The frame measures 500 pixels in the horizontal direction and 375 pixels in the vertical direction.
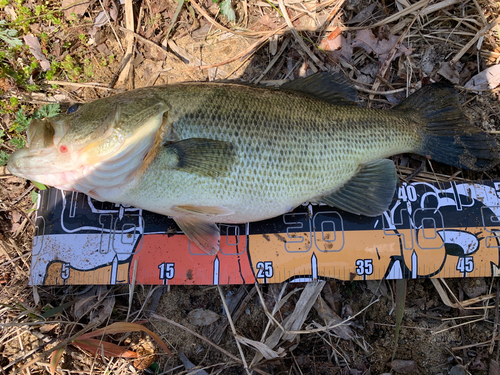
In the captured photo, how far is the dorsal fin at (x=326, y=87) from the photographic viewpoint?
2.73 metres

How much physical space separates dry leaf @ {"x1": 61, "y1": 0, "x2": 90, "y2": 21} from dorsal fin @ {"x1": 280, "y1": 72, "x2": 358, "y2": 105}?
7.83ft

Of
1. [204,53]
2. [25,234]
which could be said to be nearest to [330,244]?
[204,53]

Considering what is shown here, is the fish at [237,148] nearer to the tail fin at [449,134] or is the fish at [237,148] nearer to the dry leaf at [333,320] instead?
the tail fin at [449,134]

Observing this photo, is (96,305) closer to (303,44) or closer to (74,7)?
(74,7)

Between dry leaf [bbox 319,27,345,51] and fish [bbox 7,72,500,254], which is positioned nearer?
fish [bbox 7,72,500,254]

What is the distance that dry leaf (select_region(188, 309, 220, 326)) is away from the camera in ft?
8.70

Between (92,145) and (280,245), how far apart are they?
173 cm

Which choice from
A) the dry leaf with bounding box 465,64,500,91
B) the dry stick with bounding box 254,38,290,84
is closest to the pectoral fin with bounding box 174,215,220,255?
the dry stick with bounding box 254,38,290,84

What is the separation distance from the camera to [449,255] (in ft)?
8.68

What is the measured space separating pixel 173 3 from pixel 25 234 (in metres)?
2.85

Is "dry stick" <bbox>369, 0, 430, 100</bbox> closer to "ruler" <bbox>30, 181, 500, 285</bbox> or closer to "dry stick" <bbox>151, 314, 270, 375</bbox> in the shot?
"ruler" <bbox>30, 181, 500, 285</bbox>

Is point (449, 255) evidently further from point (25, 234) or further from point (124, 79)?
point (25, 234)

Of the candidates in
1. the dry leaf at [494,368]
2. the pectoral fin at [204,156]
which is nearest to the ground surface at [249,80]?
the dry leaf at [494,368]

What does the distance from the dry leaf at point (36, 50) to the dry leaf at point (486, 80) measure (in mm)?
4479
